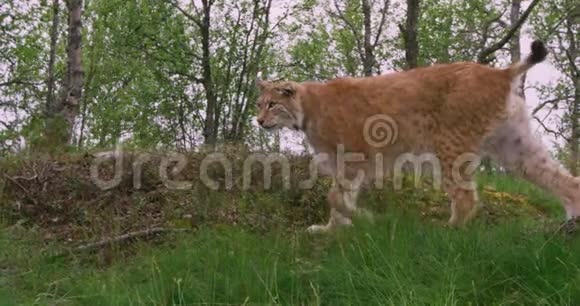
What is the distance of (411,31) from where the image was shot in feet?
39.0

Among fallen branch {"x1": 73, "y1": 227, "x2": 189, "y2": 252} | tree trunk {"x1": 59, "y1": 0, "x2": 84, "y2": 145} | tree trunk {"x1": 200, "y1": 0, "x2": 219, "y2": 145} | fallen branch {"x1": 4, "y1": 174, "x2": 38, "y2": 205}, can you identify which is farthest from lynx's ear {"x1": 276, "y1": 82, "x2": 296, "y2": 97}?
tree trunk {"x1": 200, "y1": 0, "x2": 219, "y2": 145}

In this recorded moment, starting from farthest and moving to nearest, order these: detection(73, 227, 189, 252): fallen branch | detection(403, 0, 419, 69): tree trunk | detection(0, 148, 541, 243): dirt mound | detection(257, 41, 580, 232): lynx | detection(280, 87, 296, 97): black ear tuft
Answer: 1. detection(403, 0, 419, 69): tree trunk
2. detection(280, 87, 296, 97): black ear tuft
3. detection(0, 148, 541, 243): dirt mound
4. detection(257, 41, 580, 232): lynx
5. detection(73, 227, 189, 252): fallen branch

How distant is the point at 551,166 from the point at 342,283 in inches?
146

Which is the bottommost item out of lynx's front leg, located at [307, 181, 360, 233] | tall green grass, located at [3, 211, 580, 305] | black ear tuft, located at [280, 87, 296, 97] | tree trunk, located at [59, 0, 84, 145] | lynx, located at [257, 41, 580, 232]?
tall green grass, located at [3, 211, 580, 305]

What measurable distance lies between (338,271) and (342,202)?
2905 millimetres

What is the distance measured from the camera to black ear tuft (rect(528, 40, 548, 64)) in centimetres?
681

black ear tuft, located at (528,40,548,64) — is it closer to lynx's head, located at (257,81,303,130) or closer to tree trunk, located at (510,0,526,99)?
lynx's head, located at (257,81,303,130)

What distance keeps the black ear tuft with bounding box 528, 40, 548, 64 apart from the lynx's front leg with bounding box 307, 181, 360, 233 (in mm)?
2437

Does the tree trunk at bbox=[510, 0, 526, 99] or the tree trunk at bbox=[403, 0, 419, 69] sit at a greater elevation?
the tree trunk at bbox=[510, 0, 526, 99]

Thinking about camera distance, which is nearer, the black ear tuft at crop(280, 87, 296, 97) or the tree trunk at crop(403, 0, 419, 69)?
the black ear tuft at crop(280, 87, 296, 97)

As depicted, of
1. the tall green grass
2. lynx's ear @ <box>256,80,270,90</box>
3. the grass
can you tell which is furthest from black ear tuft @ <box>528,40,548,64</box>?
lynx's ear @ <box>256,80,270,90</box>

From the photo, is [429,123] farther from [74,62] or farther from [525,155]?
[74,62]

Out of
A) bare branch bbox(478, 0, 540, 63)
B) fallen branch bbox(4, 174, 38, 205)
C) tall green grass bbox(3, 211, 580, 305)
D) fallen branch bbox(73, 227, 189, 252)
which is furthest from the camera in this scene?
bare branch bbox(478, 0, 540, 63)

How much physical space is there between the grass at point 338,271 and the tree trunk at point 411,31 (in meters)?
6.37
